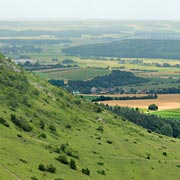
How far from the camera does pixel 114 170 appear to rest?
78.8 m

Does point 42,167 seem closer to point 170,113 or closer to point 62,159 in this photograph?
point 62,159

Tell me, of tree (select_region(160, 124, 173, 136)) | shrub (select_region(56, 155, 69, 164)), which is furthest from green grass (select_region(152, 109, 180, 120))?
shrub (select_region(56, 155, 69, 164))

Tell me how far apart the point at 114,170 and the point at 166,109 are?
118995mm

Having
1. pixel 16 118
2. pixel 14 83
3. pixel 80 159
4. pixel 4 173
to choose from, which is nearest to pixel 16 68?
pixel 14 83

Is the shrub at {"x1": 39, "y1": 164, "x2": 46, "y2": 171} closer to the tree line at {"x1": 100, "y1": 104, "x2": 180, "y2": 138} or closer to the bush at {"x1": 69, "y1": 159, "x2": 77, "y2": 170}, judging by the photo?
the bush at {"x1": 69, "y1": 159, "x2": 77, "y2": 170}

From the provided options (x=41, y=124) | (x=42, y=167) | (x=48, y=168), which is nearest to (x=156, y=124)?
(x=41, y=124)

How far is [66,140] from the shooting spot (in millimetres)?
89188

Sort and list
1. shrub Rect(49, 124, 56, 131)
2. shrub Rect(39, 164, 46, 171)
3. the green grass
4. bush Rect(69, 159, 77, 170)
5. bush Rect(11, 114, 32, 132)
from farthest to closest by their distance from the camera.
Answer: the green grass
shrub Rect(49, 124, 56, 131)
bush Rect(11, 114, 32, 132)
bush Rect(69, 159, 77, 170)
shrub Rect(39, 164, 46, 171)

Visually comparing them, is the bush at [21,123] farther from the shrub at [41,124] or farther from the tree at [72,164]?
the tree at [72,164]

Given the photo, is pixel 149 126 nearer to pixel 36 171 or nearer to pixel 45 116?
pixel 45 116

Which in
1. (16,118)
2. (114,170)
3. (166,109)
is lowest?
(166,109)

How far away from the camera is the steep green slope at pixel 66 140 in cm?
6788

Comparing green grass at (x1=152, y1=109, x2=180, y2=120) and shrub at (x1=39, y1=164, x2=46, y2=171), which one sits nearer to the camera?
shrub at (x1=39, y1=164, x2=46, y2=171)

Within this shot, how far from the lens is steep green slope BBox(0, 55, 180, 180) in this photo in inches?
2672
